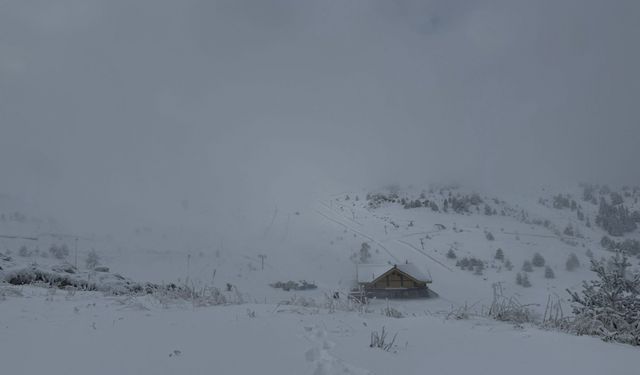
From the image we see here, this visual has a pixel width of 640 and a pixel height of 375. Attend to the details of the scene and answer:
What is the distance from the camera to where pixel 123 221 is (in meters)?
42.3

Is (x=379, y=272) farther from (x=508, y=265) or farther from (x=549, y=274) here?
(x=549, y=274)

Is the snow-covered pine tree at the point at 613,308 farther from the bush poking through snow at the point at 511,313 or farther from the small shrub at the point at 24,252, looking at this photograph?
the small shrub at the point at 24,252

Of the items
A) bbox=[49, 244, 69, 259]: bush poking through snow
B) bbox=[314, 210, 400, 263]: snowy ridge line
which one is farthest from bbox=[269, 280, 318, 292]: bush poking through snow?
bbox=[49, 244, 69, 259]: bush poking through snow

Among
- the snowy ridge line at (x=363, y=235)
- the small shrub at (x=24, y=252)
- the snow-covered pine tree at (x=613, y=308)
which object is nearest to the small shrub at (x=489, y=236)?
the snowy ridge line at (x=363, y=235)

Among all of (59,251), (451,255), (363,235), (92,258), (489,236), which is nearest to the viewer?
(92,258)

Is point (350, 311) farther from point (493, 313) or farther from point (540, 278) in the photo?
point (540, 278)

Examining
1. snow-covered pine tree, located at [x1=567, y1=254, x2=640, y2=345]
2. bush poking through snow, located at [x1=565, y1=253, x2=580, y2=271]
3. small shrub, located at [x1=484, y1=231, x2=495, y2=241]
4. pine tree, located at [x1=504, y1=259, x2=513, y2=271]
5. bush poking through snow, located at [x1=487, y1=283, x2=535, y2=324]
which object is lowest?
pine tree, located at [x1=504, y1=259, x2=513, y2=271]

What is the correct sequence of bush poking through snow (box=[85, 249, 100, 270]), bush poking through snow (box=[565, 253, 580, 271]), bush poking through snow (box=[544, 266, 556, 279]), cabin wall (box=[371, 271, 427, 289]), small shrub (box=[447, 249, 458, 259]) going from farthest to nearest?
small shrub (box=[447, 249, 458, 259]) → bush poking through snow (box=[565, 253, 580, 271]) → bush poking through snow (box=[544, 266, 556, 279]) → cabin wall (box=[371, 271, 427, 289]) → bush poking through snow (box=[85, 249, 100, 270])

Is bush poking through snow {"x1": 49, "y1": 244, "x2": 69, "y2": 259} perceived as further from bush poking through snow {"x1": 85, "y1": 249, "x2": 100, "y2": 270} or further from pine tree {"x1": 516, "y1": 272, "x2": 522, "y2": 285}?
pine tree {"x1": 516, "y1": 272, "x2": 522, "y2": 285}

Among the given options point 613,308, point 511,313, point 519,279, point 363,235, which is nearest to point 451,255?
point 519,279

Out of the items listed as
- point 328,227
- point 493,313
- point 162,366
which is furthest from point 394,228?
point 162,366

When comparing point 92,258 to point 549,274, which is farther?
point 549,274

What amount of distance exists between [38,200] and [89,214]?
6.91 meters

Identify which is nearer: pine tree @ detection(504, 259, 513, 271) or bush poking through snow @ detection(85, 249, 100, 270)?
bush poking through snow @ detection(85, 249, 100, 270)
